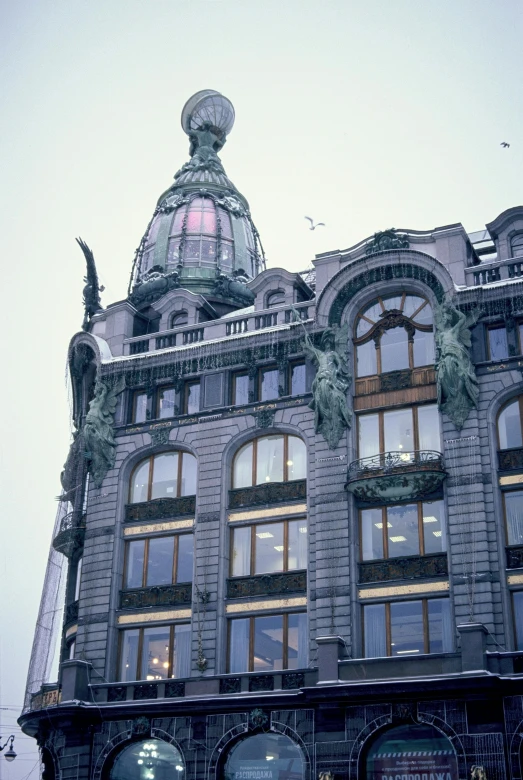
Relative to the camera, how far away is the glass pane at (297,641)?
4588cm

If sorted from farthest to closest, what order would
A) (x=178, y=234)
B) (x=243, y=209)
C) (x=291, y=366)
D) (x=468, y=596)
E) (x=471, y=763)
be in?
(x=243, y=209), (x=178, y=234), (x=291, y=366), (x=468, y=596), (x=471, y=763)

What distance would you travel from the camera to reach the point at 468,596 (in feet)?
140

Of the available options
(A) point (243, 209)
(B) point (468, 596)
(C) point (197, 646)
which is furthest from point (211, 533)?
(A) point (243, 209)

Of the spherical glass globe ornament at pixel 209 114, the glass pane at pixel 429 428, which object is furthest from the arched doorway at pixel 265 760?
the spherical glass globe ornament at pixel 209 114

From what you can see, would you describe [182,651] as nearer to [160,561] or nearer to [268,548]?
[160,561]

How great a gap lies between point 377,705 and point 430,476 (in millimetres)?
9255

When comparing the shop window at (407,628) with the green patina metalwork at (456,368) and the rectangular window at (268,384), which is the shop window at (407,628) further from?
Answer: the rectangular window at (268,384)

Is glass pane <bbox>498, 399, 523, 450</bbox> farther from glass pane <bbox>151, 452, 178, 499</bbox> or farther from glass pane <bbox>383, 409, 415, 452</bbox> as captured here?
glass pane <bbox>151, 452, 178, 499</bbox>

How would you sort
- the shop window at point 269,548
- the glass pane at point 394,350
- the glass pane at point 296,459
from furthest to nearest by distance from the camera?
1. the glass pane at point 296,459
2. the glass pane at point 394,350
3. the shop window at point 269,548

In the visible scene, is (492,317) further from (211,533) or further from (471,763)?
(471,763)

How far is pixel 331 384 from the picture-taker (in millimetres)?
48625

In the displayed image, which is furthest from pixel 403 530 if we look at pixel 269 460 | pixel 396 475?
pixel 269 460

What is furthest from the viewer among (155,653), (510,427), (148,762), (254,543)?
(254,543)

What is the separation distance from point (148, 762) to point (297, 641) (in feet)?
26.4
